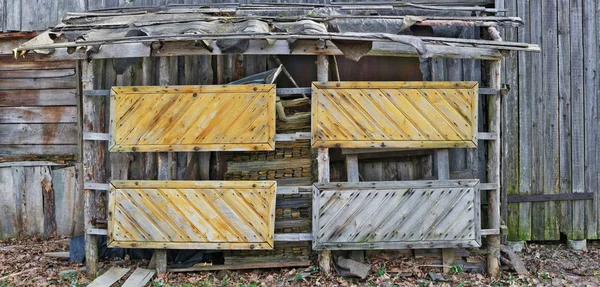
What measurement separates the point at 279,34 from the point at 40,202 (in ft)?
16.8

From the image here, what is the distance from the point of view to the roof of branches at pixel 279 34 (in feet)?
18.6

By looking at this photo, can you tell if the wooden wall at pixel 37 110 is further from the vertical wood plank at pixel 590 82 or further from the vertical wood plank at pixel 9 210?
the vertical wood plank at pixel 590 82

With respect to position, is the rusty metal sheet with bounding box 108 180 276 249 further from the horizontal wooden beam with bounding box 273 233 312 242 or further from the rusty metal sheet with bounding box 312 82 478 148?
the rusty metal sheet with bounding box 312 82 478 148

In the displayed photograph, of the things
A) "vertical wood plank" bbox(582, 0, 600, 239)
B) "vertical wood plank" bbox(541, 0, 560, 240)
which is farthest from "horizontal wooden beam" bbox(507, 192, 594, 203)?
"vertical wood plank" bbox(582, 0, 600, 239)

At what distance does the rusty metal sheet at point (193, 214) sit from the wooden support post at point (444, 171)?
2267mm

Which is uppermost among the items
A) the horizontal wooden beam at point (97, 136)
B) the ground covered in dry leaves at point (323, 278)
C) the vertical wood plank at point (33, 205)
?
the horizontal wooden beam at point (97, 136)

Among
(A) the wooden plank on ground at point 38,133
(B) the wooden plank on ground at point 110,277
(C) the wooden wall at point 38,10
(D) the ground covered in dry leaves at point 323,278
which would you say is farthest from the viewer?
(A) the wooden plank on ground at point 38,133

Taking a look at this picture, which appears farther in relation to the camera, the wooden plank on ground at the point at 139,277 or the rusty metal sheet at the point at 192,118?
the rusty metal sheet at the point at 192,118

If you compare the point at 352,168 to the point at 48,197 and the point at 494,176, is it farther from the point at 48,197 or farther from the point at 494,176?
the point at 48,197

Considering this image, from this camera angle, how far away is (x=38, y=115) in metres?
7.90

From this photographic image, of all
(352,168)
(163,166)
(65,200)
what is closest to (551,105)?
(352,168)

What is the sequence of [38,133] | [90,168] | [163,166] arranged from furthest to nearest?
[38,133]
[90,168]
[163,166]

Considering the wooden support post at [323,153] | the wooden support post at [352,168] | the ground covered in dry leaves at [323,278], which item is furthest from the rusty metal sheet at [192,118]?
the ground covered in dry leaves at [323,278]

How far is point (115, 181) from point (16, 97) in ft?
10.3
